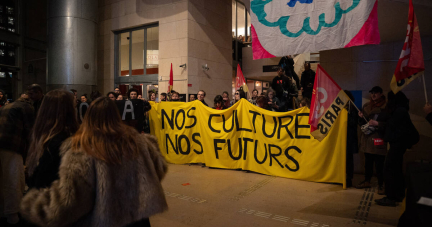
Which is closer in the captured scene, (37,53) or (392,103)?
(392,103)

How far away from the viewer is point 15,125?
142 inches

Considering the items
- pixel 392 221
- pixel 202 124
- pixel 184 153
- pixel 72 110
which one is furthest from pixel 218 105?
pixel 72 110

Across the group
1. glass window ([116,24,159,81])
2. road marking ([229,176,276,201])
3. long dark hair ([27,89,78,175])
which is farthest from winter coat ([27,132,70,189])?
glass window ([116,24,159,81])

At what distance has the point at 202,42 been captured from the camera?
13.5 metres

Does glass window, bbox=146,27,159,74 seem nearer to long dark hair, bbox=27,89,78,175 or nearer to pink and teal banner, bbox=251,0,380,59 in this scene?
pink and teal banner, bbox=251,0,380,59

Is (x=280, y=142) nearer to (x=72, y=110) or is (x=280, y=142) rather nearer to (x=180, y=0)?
(x=72, y=110)

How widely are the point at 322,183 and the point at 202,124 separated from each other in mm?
3180

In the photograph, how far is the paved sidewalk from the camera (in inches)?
157

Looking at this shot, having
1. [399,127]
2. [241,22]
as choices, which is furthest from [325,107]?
[241,22]

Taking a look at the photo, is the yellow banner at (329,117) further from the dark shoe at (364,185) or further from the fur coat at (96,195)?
the fur coat at (96,195)

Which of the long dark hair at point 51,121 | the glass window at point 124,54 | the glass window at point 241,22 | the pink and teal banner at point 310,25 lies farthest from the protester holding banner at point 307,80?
the glass window at point 241,22

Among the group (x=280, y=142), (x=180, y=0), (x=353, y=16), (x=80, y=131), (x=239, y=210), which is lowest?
(x=239, y=210)

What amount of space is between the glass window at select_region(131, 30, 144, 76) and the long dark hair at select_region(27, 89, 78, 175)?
42.4 feet

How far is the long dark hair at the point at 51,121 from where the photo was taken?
2252 millimetres
